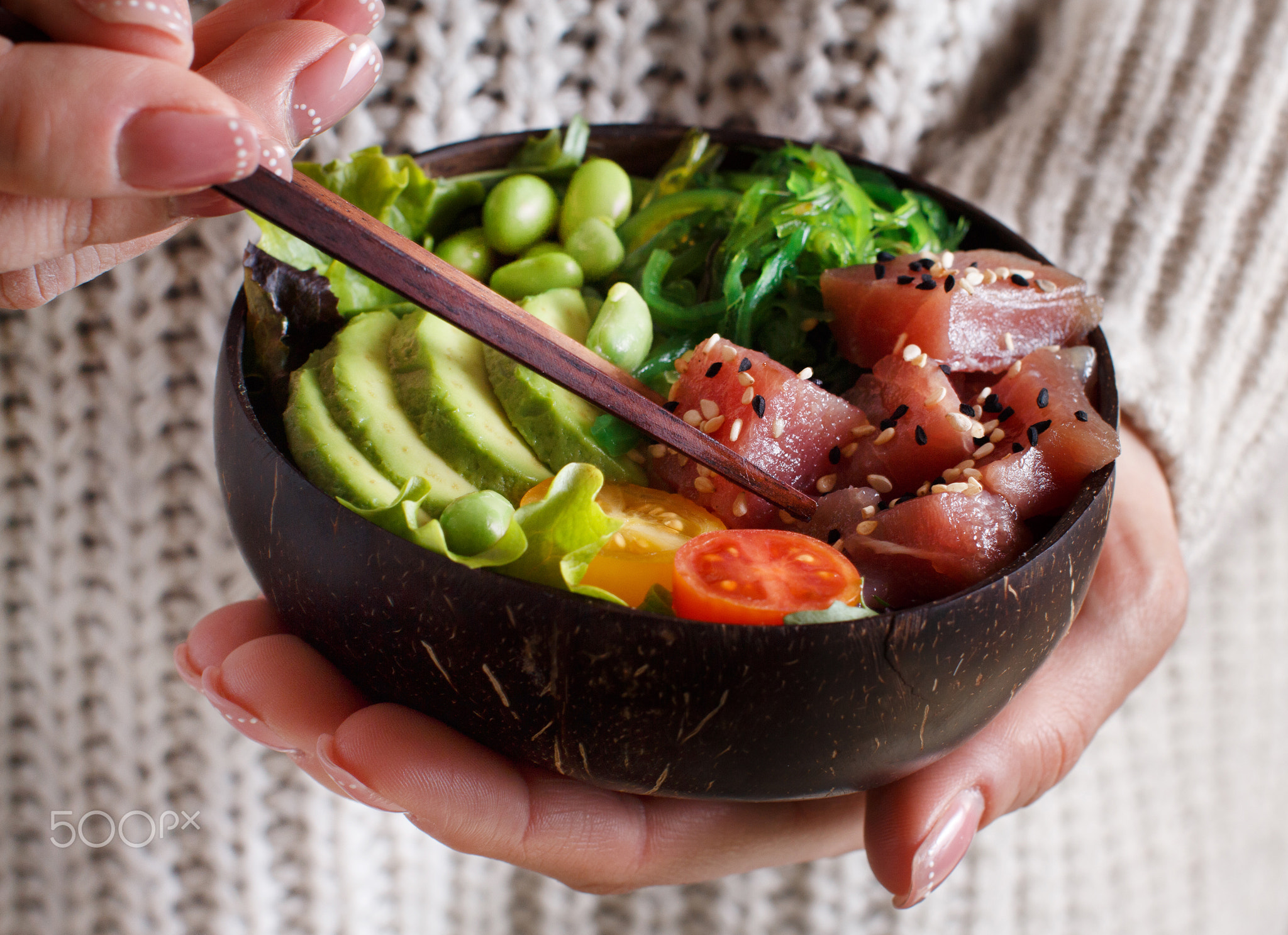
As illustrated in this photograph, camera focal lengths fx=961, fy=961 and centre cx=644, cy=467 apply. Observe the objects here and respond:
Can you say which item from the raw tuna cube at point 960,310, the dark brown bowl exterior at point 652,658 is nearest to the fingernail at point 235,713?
the dark brown bowl exterior at point 652,658

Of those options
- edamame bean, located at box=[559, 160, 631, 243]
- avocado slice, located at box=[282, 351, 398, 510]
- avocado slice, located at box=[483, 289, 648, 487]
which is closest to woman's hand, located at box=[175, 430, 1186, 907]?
avocado slice, located at box=[282, 351, 398, 510]

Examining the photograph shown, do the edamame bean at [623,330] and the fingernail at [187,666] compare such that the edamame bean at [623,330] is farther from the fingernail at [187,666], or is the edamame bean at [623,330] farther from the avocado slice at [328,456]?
the fingernail at [187,666]

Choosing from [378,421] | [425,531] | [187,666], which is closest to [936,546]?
[425,531]

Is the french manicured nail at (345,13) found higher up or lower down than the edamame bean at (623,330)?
higher up

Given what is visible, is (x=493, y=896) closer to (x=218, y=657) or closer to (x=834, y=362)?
(x=218, y=657)

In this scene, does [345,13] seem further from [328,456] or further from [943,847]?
[943,847]

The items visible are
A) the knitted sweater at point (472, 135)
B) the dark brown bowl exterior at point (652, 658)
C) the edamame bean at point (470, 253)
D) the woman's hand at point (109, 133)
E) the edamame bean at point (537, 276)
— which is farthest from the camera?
the knitted sweater at point (472, 135)

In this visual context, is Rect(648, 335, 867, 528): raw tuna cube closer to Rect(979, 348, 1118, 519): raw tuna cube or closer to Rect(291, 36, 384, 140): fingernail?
Rect(979, 348, 1118, 519): raw tuna cube
